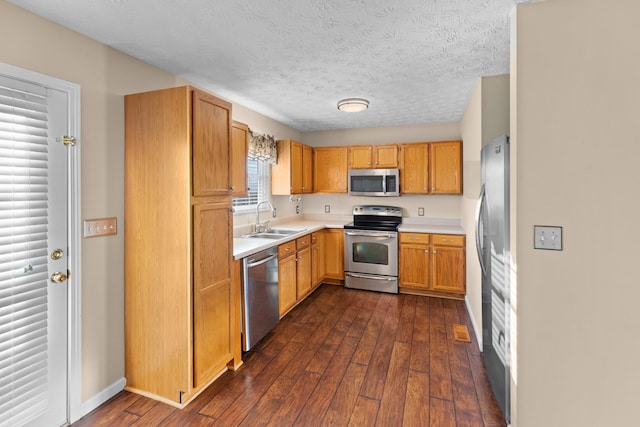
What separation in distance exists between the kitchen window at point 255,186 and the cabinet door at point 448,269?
252 centimetres

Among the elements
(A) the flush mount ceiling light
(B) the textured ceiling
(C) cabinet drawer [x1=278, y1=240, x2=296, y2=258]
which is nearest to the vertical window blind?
(B) the textured ceiling

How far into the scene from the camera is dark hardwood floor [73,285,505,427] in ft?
6.61

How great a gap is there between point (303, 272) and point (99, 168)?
257cm

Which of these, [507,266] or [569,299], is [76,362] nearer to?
[507,266]

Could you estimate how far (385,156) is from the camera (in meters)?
4.80

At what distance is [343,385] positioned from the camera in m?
2.35

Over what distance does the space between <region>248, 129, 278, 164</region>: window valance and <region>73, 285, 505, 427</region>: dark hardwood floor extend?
6.84 ft

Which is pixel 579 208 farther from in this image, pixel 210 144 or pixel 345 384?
pixel 210 144

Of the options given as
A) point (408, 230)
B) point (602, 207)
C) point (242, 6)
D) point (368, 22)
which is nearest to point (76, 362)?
point (242, 6)

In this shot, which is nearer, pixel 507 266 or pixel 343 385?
pixel 507 266

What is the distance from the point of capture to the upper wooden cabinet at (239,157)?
3082 mm

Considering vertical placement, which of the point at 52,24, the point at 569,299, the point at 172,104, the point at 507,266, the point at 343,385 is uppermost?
the point at 52,24

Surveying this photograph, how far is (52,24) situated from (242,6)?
1.18m

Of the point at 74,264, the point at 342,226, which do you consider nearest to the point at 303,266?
the point at 342,226
